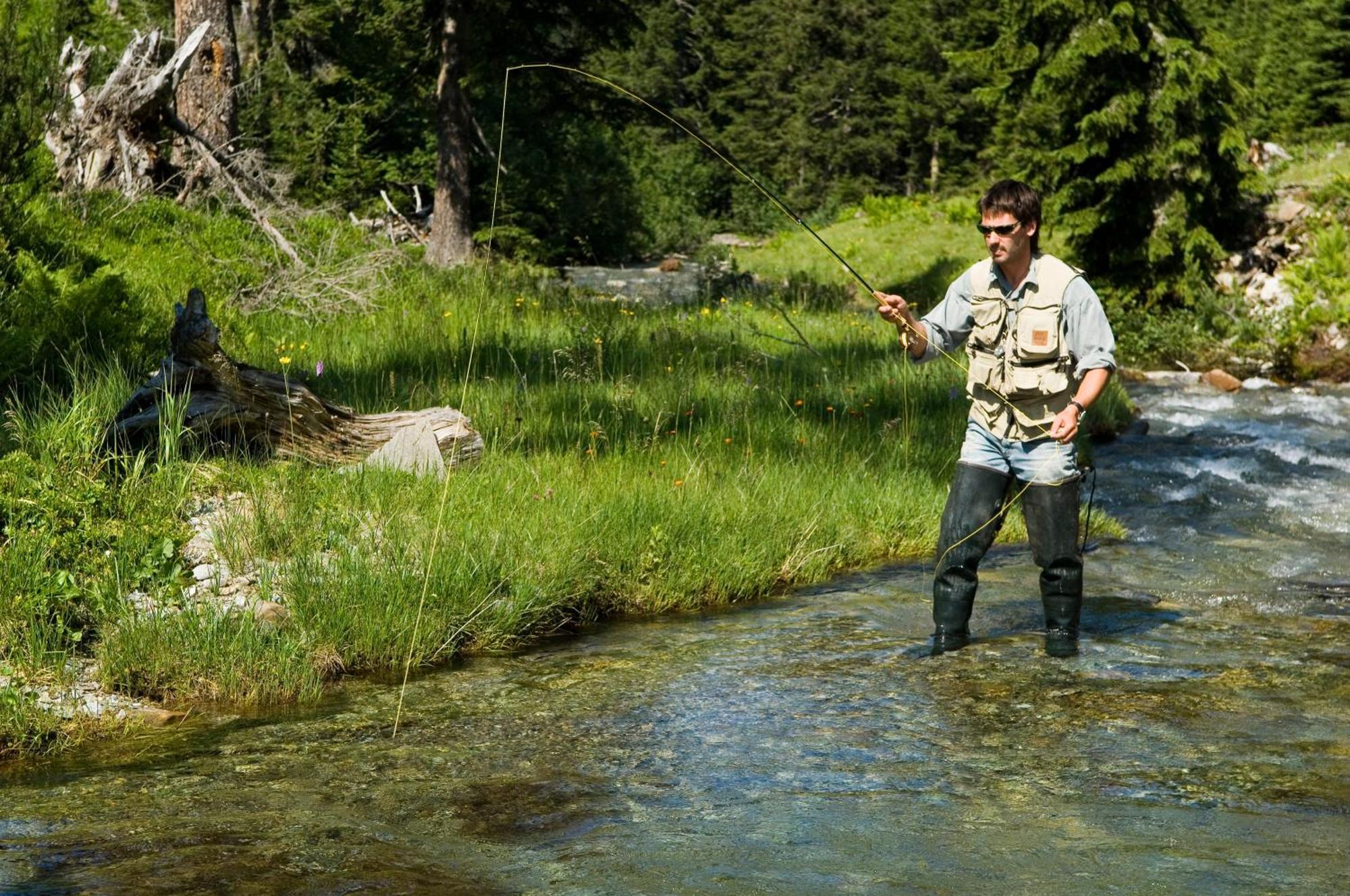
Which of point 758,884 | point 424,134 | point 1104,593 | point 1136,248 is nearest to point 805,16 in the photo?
point 424,134

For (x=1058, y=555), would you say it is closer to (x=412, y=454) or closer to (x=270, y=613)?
(x=270, y=613)

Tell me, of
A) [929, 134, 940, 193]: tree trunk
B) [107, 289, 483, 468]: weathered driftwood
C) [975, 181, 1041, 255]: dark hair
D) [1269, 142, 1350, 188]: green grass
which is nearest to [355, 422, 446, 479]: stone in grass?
[107, 289, 483, 468]: weathered driftwood

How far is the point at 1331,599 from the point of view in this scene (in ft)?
24.4

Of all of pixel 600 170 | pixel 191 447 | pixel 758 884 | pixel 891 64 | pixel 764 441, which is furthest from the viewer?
pixel 891 64

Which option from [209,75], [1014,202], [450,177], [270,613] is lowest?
[270,613]

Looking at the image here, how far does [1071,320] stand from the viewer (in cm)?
589

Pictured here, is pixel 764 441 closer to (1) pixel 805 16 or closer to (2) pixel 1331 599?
(2) pixel 1331 599

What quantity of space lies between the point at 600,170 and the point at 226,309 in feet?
63.6

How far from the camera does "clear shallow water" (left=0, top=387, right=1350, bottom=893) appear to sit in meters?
3.97

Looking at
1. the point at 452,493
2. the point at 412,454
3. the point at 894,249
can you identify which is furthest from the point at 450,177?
the point at 894,249

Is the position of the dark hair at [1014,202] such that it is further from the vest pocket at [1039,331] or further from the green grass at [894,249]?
the green grass at [894,249]

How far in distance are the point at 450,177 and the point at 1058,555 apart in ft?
42.6

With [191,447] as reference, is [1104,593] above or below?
below

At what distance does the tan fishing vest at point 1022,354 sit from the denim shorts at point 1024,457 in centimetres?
5
